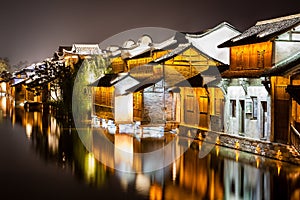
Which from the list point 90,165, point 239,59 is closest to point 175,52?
point 239,59

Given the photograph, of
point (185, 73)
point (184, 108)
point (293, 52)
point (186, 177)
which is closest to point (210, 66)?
point (185, 73)

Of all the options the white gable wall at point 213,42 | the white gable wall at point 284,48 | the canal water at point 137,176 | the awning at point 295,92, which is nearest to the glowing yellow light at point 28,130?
the canal water at point 137,176

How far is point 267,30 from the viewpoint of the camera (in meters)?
23.8

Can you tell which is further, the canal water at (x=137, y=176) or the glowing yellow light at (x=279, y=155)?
the glowing yellow light at (x=279, y=155)

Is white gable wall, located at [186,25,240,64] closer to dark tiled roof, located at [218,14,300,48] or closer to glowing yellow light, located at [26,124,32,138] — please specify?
dark tiled roof, located at [218,14,300,48]

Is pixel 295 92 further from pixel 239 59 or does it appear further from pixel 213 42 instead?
pixel 213 42

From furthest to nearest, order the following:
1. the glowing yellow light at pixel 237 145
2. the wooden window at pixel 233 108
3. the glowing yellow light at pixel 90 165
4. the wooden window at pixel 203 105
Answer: the wooden window at pixel 203 105 → the wooden window at pixel 233 108 → the glowing yellow light at pixel 237 145 → the glowing yellow light at pixel 90 165

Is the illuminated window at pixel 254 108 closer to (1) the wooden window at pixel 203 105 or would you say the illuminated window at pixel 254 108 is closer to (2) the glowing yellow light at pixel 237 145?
(2) the glowing yellow light at pixel 237 145

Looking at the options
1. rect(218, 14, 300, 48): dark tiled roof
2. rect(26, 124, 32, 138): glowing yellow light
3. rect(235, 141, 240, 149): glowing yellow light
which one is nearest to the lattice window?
rect(218, 14, 300, 48): dark tiled roof

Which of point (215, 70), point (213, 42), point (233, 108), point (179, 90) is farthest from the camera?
point (213, 42)

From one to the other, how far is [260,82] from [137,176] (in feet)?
32.3

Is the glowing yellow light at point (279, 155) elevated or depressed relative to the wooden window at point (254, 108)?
depressed

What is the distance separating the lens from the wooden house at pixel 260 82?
21828 mm

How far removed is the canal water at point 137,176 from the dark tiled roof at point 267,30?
19.6ft
